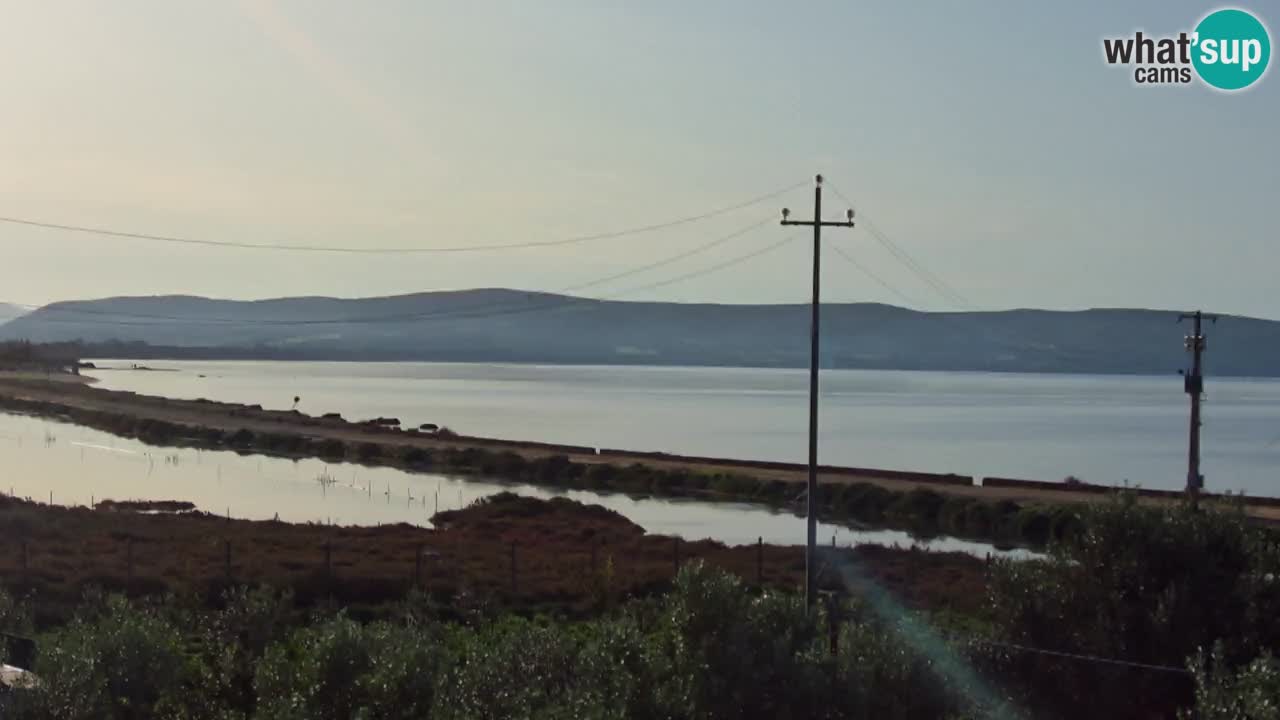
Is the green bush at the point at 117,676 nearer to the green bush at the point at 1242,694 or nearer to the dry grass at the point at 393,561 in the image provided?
the green bush at the point at 1242,694

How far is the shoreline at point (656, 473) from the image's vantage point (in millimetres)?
50562

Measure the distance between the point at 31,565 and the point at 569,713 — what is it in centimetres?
2355

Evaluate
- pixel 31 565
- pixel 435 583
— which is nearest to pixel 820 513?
pixel 435 583

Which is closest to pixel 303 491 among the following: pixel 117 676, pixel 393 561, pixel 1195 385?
pixel 393 561

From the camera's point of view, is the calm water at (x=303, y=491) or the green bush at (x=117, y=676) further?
the calm water at (x=303, y=491)

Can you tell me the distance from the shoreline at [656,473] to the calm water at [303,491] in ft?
7.87

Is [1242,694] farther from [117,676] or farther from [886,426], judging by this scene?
[886,426]

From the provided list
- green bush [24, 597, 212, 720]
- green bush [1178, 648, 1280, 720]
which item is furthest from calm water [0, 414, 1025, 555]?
green bush [1178, 648, 1280, 720]

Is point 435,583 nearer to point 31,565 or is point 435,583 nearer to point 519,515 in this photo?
point 31,565

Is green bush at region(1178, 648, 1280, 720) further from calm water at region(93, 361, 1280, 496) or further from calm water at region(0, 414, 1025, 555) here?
calm water at region(93, 361, 1280, 496)

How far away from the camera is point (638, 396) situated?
187 metres

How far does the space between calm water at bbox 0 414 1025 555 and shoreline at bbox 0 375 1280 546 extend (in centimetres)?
240

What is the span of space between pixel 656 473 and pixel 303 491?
1700cm

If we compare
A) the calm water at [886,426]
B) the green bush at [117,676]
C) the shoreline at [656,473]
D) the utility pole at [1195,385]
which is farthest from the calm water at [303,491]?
the green bush at [117,676]
